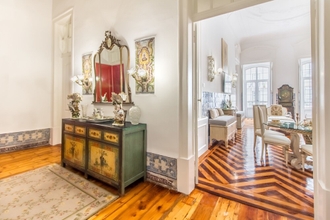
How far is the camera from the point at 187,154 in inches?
85.9

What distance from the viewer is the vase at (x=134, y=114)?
2457mm

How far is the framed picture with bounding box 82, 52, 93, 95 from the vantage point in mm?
3387

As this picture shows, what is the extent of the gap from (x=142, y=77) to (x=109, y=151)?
3.94 ft

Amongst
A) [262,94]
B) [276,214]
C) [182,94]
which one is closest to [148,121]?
[182,94]

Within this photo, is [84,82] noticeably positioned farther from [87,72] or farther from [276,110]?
[276,110]

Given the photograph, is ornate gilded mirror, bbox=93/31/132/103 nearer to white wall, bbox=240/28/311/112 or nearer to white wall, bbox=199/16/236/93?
white wall, bbox=199/16/236/93

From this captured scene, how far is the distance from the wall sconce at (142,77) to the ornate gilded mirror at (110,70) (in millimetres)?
221

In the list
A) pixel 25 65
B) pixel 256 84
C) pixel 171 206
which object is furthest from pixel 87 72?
pixel 256 84

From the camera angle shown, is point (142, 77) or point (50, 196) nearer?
point (50, 196)

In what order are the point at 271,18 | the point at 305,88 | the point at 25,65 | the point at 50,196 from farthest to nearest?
the point at 305,88, the point at 271,18, the point at 25,65, the point at 50,196

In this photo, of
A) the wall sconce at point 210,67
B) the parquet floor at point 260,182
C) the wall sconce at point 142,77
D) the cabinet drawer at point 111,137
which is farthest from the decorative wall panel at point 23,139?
the wall sconce at point 210,67

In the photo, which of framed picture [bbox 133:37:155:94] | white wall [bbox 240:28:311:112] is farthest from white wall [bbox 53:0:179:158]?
white wall [bbox 240:28:311:112]

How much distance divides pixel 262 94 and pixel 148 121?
914 centimetres

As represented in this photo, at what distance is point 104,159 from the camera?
2.35m
